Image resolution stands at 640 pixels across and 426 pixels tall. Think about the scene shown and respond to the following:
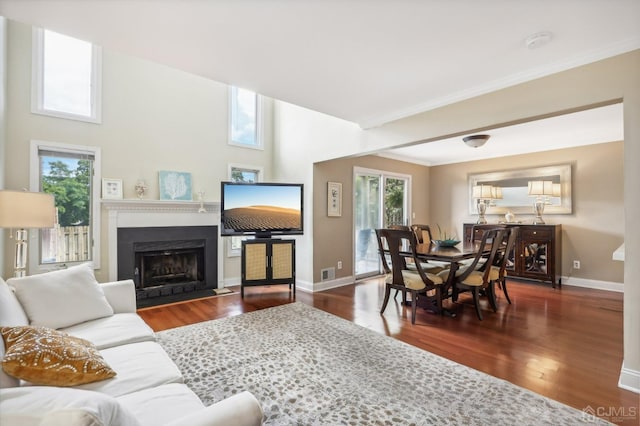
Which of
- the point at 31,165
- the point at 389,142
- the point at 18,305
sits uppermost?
the point at 389,142

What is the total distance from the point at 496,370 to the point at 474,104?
2.25 metres

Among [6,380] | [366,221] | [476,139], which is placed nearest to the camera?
Result: [6,380]

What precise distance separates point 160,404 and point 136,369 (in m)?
0.37

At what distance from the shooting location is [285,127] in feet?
17.3

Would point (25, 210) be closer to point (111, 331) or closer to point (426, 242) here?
point (111, 331)

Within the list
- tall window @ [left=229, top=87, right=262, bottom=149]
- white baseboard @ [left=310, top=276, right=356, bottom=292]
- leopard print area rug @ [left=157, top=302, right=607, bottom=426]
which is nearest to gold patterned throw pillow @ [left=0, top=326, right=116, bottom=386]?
leopard print area rug @ [left=157, top=302, right=607, bottom=426]

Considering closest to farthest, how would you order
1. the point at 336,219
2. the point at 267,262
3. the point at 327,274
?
the point at 267,262 → the point at 327,274 → the point at 336,219

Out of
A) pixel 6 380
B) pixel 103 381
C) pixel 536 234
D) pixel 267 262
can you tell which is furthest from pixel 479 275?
pixel 6 380

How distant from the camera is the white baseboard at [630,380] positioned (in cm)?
204

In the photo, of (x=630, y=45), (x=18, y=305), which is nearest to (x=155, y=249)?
(x=18, y=305)

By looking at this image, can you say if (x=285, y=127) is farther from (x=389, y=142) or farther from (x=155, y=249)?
(x=155, y=249)

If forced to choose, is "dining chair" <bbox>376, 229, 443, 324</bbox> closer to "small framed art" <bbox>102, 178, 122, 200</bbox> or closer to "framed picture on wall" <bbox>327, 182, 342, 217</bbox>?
"framed picture on wall" <bbox>327, 182, 342, 217</bbox>

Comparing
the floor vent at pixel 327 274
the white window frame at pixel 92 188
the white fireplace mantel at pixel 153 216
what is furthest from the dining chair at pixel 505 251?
the white window frame at pixel 92 188

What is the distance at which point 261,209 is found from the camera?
4.53 meters
